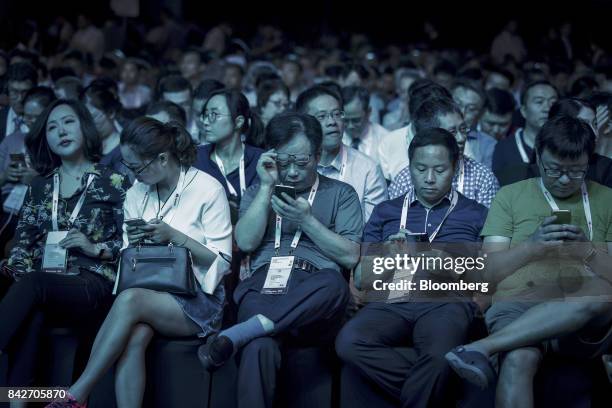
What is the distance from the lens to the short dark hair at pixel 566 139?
3.73 m

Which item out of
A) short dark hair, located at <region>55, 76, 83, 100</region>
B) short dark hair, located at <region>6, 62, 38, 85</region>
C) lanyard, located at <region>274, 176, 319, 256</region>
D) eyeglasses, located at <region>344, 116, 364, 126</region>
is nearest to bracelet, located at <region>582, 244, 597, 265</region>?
lanyard, located at <region>274, 176, 319, 256</region>

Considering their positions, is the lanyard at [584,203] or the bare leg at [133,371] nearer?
the bare leg at [133,371]

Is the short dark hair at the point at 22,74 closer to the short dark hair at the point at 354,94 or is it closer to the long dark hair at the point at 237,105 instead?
the long dark hair at the point at 237,105

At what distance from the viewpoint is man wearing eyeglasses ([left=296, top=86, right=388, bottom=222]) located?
468 cm

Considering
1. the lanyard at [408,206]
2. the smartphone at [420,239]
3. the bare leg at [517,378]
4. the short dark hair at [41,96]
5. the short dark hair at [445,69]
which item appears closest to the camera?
the bare leg at [517,378]

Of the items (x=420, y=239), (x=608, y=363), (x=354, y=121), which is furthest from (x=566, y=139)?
(x=354, y=121)

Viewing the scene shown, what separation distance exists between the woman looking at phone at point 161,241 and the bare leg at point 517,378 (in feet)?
4.22

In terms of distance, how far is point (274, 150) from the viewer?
403 cm

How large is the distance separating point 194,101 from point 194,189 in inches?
74.0

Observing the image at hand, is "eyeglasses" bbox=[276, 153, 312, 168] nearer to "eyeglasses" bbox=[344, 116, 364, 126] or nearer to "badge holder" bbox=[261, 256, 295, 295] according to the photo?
"badge holder" bbox=[261, 256, 295, 295]

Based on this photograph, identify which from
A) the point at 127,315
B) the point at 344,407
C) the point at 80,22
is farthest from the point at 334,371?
the point at 80,22

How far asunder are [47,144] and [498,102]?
3.24 meters

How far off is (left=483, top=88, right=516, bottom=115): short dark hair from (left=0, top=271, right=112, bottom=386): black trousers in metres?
3.35

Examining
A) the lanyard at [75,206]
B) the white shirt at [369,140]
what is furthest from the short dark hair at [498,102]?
the lanyard at [75,206]
